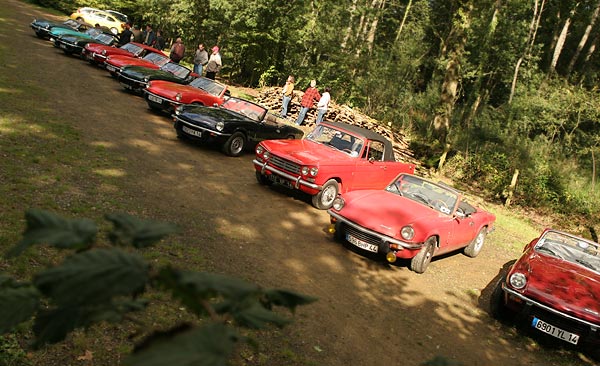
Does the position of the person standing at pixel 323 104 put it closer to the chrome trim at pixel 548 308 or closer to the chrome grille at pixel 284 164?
the chrome grille at pixel 284 164

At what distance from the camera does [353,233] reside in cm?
822

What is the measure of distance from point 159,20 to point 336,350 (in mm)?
35973

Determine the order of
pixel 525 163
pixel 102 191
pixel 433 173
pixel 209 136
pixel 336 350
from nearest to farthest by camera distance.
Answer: pixel 336 350 → pixel 102 191 → pixel 209 136 → pixel 525 163 → pixel 433 173

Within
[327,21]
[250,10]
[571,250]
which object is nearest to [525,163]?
[571,250]

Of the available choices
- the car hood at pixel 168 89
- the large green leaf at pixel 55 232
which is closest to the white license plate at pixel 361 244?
the large green leaf at pixel 55 232

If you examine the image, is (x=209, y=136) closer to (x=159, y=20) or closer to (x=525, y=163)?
(x=525, y=163)

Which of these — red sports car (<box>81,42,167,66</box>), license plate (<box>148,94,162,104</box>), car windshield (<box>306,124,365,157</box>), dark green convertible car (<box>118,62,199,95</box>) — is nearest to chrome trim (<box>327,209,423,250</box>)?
Result: car windshield (<box>306,124,365,157</box>)

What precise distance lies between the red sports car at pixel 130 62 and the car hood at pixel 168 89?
9.30 feet

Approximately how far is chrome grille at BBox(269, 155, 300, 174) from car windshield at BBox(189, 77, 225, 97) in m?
5.86

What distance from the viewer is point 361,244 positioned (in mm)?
8102

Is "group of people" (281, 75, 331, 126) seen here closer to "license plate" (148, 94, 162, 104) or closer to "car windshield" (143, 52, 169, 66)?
"car windshield" (143, 52, 169, 66)

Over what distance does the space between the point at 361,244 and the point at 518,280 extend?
2499 mm

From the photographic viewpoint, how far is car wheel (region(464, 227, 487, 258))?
1038 cm

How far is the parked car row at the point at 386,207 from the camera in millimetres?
6961
